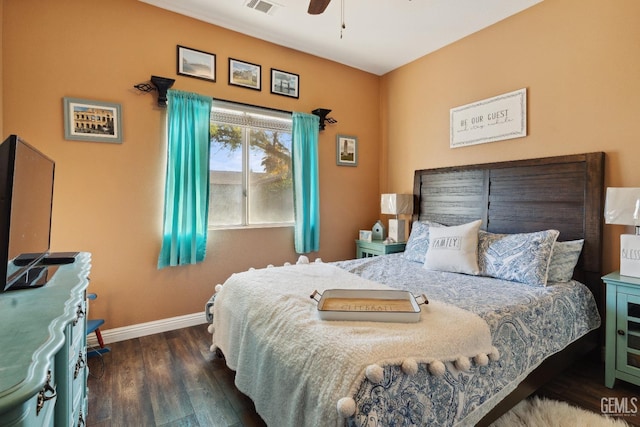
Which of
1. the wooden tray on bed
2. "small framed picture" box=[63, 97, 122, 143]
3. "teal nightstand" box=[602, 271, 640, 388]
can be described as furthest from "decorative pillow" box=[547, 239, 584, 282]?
"small framed picture" box=[63, 97, 122, 143]

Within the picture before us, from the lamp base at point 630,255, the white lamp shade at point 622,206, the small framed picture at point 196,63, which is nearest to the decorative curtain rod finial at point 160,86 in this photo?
the small framed picture at point 196,63

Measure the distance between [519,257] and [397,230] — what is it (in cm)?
154

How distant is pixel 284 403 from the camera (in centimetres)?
133

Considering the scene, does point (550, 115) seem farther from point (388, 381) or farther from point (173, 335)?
point (173, 335)

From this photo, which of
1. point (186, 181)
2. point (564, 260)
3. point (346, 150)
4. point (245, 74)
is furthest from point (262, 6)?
point (564, 260)

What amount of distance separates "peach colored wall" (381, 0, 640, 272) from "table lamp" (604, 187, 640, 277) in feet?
0.88

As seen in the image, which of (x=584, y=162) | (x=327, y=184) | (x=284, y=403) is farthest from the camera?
(x=327, y=184)

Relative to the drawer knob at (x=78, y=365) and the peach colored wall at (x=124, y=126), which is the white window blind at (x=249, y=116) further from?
the drawer knob at (x=78, y=365)

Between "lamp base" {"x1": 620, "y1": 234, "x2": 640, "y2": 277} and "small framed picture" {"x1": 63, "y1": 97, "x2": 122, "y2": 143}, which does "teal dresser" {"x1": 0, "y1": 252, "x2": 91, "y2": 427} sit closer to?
"small framed picture" {"x1": 63, "y1": 97, "x2": 122, "y2": 143}

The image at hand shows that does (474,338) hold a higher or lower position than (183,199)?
lower

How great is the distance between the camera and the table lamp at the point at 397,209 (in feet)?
11.6

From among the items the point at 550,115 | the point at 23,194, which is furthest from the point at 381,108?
the point at 23,194

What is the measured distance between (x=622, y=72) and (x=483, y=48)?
1.16m

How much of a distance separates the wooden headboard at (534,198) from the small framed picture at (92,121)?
3.15 meters
